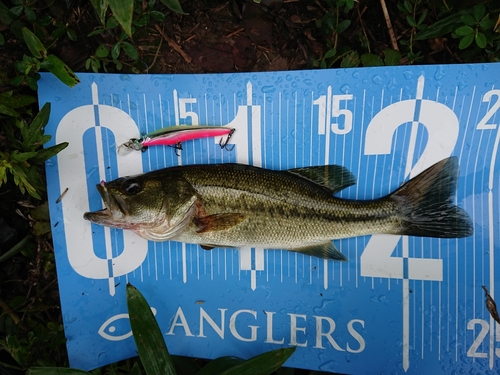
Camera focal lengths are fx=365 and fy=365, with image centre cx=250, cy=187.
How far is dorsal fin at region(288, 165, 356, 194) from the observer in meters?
2.45

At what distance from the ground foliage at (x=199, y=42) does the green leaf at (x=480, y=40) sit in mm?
90

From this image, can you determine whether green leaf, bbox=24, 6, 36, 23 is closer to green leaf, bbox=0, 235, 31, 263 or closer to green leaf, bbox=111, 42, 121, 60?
green leaf, bbox=111, 42, 121, 60

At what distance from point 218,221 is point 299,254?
0.68 m

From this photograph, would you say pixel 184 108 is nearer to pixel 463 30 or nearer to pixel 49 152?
pixel 49 152

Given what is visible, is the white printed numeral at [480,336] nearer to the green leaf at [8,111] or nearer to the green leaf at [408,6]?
the green leaf at [408,6]

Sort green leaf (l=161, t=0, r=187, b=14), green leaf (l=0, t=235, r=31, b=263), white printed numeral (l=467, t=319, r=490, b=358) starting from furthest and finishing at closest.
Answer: green leaf (l=0, t=235, r=31, b=263) → white printed numeral (l=467, t=319, r=490, b=358) → green leaf (l=161, t=0, r=187, b=14)

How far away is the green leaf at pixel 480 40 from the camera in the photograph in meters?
2.24

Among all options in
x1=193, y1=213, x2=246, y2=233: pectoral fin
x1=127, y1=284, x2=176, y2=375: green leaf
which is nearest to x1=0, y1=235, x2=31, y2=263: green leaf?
x1=127, y1=284, x2=176, y2=375: green leaf

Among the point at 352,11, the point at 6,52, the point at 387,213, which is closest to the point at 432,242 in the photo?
the point at 387,213

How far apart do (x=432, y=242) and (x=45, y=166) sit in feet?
9.05

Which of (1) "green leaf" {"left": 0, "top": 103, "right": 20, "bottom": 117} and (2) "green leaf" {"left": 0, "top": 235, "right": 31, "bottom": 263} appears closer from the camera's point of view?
(1) "green leaf" {"left": 0, "top": 103, "right": 20, "bottom": 117}

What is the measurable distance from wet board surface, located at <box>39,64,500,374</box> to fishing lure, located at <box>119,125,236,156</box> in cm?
6

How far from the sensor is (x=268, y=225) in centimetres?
232

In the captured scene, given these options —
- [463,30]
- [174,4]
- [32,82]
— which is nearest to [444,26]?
[463,30]
